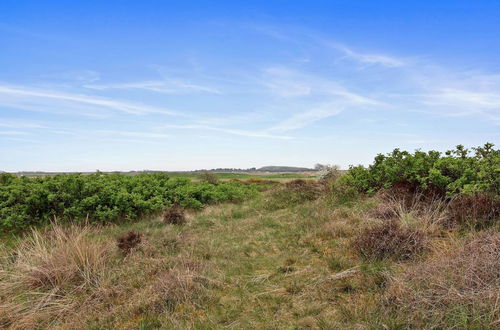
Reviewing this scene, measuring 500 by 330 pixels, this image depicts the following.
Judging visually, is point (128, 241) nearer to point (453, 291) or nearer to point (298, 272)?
point (298, 272)

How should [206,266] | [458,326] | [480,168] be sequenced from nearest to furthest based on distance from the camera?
[458,326], [206,266], [480,168]

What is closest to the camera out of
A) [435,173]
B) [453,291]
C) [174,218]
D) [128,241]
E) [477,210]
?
[453,291]

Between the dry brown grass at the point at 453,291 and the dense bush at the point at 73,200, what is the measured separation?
9.28 meters

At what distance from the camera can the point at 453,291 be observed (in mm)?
3549

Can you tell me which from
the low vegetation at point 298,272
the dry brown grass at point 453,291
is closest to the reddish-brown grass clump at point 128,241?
the low vegetation at point 298,272

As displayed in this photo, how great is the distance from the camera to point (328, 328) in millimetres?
3561

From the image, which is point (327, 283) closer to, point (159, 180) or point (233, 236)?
point (233, 236)

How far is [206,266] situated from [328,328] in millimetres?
2753

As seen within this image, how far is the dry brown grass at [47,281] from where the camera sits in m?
4.72

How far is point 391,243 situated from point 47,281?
547 cm

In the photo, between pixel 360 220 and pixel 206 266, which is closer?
pixel 206 266

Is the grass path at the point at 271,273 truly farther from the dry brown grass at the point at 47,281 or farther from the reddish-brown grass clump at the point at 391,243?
the dry brown grass at the point at 47,281

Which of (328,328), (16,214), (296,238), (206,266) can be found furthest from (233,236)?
(16,214)

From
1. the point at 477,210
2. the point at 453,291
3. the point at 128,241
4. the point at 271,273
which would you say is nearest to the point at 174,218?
the point at 128,241
